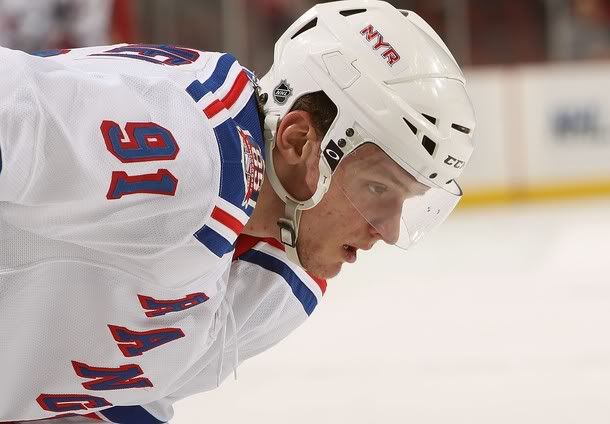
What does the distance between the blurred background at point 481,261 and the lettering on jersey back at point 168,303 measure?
1.07 metres

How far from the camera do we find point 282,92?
2.12 metres

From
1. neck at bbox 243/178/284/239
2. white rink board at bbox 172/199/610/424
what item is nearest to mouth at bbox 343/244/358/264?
neck at bbox 243/178/284/239

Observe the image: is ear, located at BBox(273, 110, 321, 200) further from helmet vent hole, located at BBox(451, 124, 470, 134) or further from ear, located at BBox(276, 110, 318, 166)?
helmet vent hole, located at BBox(451, 124, 470, 134)

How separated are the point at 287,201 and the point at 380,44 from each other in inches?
12.9

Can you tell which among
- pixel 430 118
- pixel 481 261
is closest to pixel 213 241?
pixel 430 118

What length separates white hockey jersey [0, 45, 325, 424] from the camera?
5.56 ft

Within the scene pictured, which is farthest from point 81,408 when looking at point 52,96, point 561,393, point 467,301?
Result: point 467,301

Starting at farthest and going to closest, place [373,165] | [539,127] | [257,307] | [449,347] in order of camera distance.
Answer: [539,127] → [449,347] → [257,307] → [373,165]

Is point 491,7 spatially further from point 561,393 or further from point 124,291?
point 124,291

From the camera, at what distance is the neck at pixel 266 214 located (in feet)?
7.15

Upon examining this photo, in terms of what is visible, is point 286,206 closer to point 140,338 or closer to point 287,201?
point 287,201

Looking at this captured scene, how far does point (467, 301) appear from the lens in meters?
4.73

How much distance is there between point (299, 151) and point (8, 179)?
2.18ft

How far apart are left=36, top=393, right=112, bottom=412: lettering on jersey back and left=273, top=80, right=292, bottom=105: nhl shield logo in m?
0.68
